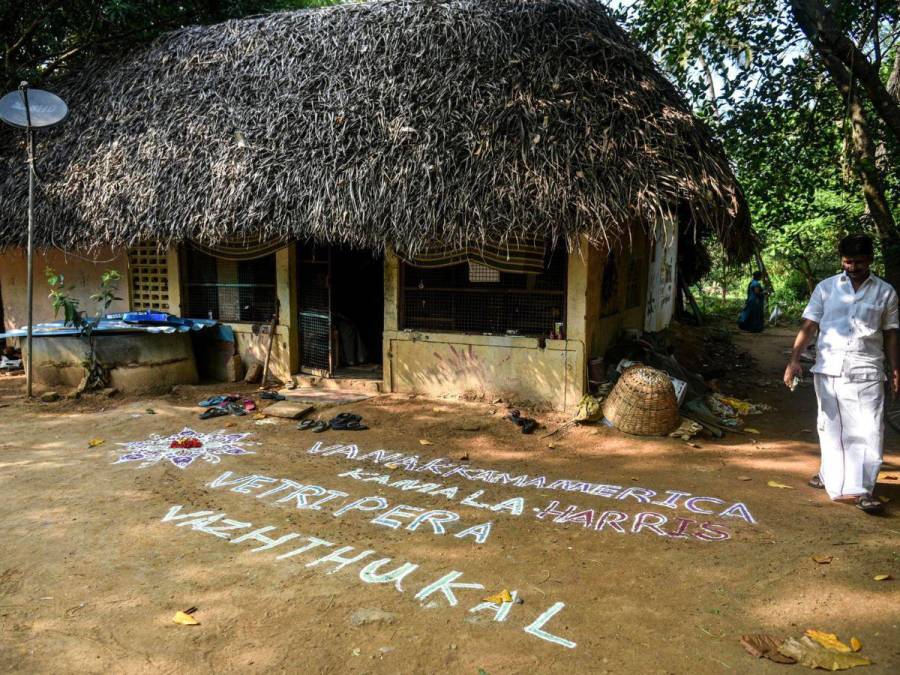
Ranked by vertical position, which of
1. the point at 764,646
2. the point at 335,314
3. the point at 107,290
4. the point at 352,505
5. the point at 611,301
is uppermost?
the point at 107,290

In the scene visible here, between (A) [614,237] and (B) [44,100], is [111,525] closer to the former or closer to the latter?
(A) [614,237]

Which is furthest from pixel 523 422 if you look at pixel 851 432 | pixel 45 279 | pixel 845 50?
pixel 45 279

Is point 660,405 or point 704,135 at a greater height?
point 704,135

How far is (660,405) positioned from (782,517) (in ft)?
6.52

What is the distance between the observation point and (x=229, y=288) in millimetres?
8406

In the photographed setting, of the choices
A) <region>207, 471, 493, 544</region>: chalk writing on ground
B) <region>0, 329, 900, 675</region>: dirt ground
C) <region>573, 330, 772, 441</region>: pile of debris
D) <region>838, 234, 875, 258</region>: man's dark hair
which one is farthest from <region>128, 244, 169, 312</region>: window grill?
<region>838, 234, 875, 258</region>: man's dark hair

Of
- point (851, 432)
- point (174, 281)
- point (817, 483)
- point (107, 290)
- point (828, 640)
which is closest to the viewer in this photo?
point (828, 640)

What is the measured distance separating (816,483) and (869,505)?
1.86ft

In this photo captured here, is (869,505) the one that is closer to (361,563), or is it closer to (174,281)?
(361,563)

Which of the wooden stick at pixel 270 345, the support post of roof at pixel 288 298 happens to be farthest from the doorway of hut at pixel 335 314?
the wooden stick at pixel 270 345

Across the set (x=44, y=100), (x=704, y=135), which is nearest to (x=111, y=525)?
(x=44, y=100)

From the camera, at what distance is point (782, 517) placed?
395 cm

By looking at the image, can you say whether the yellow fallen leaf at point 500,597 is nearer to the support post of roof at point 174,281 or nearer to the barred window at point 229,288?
the barred window at point 229,288

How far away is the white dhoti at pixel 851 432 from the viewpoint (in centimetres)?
397
